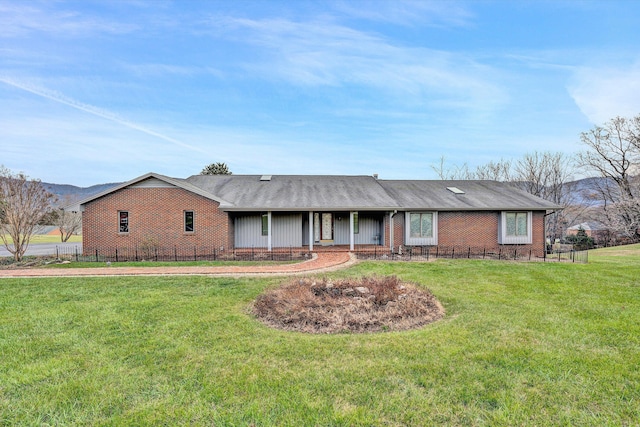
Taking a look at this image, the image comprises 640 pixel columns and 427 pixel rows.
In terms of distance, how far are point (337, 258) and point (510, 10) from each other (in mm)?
12639

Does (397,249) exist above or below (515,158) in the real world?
below

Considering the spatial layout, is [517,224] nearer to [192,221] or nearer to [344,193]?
[344,193]

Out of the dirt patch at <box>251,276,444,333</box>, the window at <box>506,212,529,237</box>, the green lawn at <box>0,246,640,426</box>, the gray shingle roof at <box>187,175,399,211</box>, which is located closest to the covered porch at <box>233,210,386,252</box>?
the gray shingle roof at <box>187,175,399,211</box>

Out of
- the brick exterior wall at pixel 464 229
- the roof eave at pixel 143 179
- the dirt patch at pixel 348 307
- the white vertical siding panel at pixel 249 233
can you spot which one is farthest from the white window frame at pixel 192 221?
the brick exterior wall at pixel 464 229

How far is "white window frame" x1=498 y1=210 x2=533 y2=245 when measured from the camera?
1780cm

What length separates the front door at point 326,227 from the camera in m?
18.6

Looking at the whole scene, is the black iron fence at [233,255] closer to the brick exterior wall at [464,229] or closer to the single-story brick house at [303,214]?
the single-story brick house at [303,214]

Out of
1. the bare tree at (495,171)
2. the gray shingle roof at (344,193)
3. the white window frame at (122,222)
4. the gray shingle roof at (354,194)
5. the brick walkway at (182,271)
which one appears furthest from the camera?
the bare tree at (495,171)

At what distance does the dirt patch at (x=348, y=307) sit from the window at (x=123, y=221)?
12.0 metres

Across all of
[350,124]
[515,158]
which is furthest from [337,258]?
[515,158]

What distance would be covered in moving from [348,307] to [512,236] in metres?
15.2

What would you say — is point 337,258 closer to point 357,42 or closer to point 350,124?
point 357,42

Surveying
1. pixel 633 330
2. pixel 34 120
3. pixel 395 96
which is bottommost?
pixel 633 330

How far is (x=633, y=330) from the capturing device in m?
5.74
